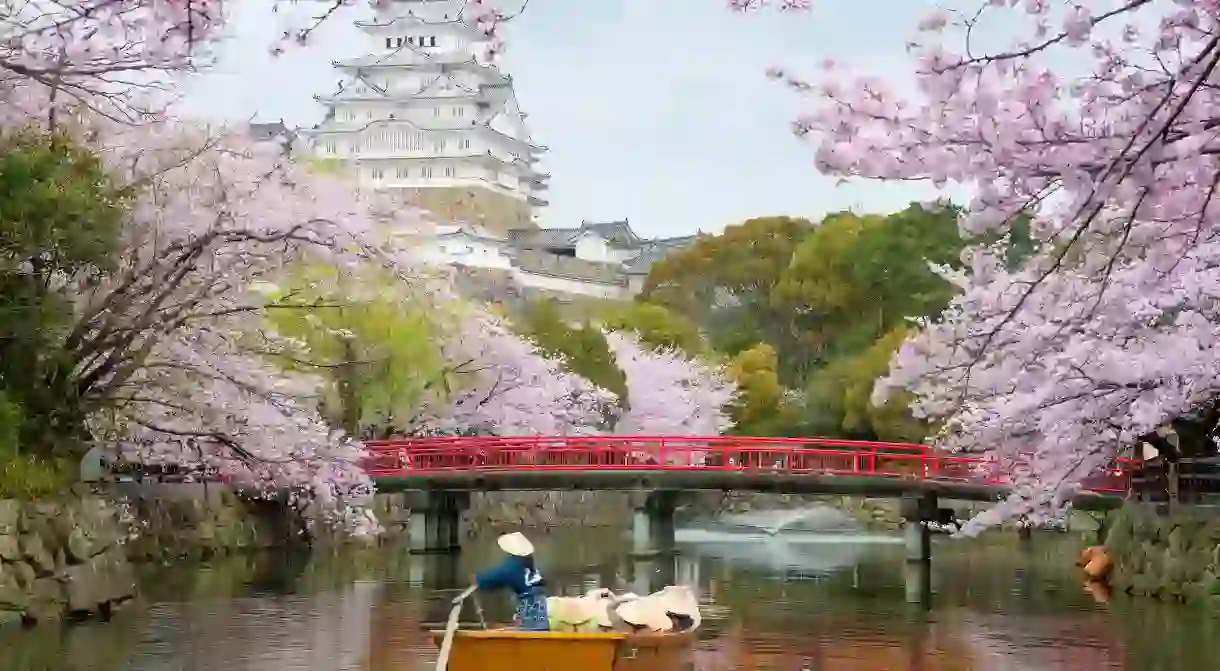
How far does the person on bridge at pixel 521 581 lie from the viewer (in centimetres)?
1105

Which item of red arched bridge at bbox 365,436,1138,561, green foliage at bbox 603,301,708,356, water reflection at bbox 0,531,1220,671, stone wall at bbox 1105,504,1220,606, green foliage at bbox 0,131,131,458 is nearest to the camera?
water reflection at bbox 0,531,1220,671

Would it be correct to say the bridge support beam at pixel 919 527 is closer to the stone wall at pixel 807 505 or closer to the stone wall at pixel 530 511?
the stone wall at pixel 530 511

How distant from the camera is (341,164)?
3438 cm

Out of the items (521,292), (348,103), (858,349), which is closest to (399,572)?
(858,349)

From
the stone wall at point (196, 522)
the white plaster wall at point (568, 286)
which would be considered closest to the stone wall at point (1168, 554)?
the stone wall at point (196, 522)

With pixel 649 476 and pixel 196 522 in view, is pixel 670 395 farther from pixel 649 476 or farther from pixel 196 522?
pixel 196 522

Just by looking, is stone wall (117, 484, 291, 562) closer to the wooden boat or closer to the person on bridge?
the person on bridge

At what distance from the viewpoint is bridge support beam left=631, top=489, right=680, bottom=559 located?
94.7 feet

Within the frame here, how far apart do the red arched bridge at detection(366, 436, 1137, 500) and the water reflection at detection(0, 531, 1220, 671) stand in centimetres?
139

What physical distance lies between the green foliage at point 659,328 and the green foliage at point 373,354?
44.9 ft

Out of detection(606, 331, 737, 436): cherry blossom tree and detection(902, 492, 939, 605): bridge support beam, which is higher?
detection(606, 331, 737, 436): cherry blossom tree

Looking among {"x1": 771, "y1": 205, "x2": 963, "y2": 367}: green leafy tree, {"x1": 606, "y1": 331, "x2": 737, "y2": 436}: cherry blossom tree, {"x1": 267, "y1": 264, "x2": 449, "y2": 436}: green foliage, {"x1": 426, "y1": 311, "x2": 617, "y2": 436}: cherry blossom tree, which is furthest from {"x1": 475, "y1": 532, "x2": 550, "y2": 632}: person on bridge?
{"x1": 771, "y1": 205, "x2": 963, "y2": 367}: green leafy tree

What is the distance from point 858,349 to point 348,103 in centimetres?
2874

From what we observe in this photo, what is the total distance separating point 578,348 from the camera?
3938 cm
